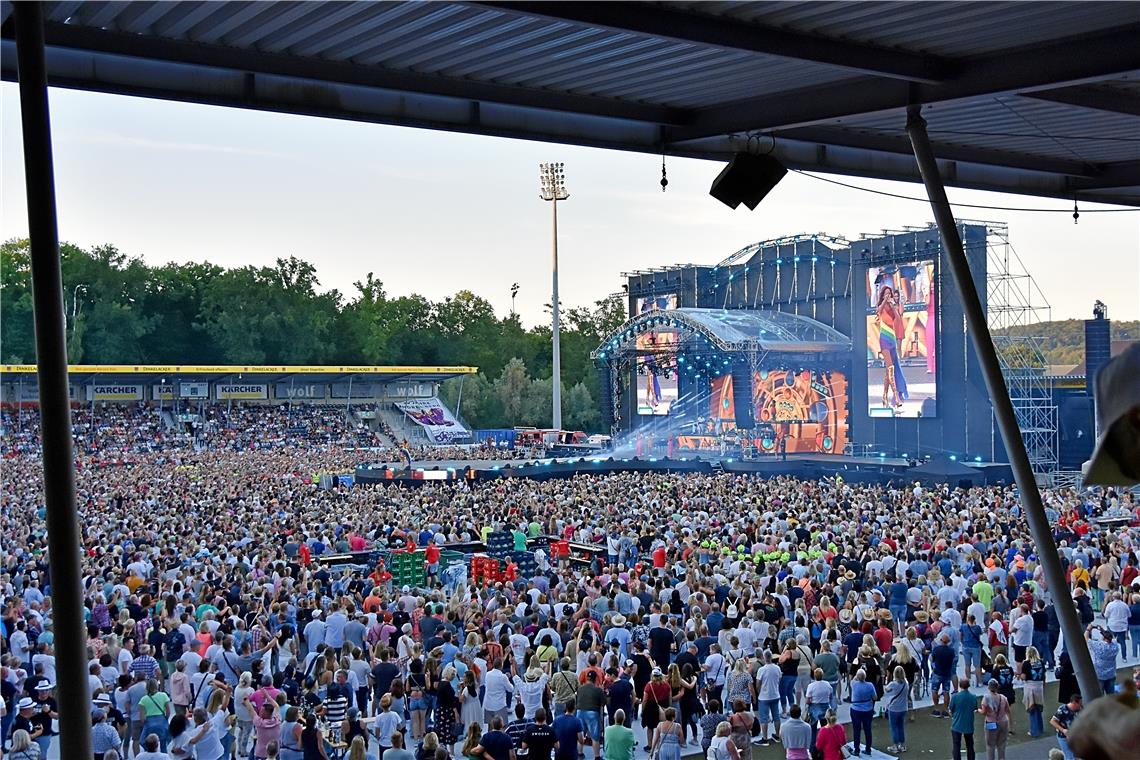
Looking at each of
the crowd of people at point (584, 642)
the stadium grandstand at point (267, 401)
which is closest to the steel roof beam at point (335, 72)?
the crowd of people at point (584, 642)

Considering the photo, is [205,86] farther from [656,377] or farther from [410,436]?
[410,436]

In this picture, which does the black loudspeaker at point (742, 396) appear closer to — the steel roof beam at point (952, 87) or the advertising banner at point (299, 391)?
the advertising banner at point (299, 391)

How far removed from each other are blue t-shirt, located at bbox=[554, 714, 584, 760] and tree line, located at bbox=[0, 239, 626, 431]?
2364 inches

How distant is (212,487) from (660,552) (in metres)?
16.1

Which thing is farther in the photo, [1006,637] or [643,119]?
[1006,637]

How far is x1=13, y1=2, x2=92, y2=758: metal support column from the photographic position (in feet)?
11.4

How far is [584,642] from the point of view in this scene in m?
9.59

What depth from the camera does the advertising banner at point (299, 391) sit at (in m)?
62.0

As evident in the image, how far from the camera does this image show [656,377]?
49219mm

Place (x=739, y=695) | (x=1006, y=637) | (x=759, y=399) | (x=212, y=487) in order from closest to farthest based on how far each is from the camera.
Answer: (x=739, y=695), (x=1006, y=637), (x=212, y=487), (x=759, y=399)

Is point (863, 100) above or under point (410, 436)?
above

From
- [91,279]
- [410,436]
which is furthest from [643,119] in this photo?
[91,279]

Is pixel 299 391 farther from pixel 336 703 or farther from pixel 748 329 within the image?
pixel 336 703

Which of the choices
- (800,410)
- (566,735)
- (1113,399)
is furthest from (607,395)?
(1113,399)
